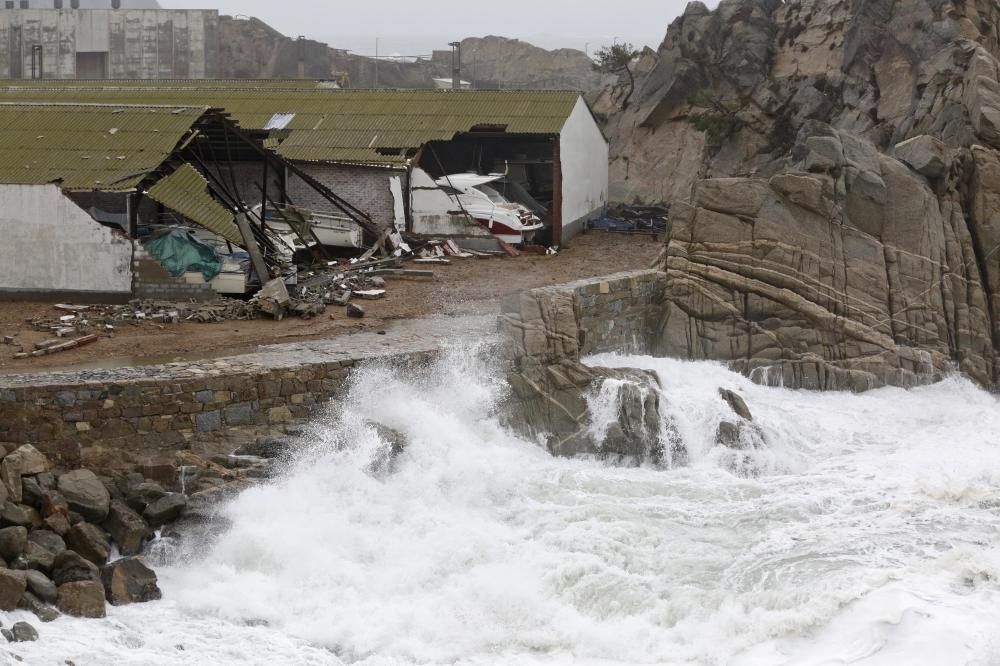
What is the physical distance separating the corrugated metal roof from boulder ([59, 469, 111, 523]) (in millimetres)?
8310

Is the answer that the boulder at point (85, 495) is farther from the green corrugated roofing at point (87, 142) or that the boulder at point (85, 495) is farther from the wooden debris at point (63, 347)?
the green corrugated roofing at point (87, 142)

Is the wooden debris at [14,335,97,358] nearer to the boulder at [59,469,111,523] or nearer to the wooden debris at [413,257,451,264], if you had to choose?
the boulder at [59,469,111,523]

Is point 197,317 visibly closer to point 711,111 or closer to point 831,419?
point 831,419

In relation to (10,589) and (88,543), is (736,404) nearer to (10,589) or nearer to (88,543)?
(88,543)

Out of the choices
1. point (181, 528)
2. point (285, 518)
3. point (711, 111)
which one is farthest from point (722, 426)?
point (711, 111)

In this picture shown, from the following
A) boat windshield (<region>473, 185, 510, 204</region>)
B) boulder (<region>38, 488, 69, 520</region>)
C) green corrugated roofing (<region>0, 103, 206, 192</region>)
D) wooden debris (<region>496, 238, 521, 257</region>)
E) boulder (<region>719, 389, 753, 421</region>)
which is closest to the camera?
boulder (<region>38, 488, 69, 520</region>)

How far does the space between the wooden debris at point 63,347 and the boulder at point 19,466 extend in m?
3.45

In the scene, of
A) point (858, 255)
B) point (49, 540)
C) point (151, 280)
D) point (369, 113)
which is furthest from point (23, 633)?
point (369, 113)

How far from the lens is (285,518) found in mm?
14195

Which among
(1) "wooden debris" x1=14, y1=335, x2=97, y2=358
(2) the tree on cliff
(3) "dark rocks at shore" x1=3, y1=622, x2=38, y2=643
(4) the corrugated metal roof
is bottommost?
(3) "dark rocks at shore" x1=3, y1=622, x2=38, y2=643

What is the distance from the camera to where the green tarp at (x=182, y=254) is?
21.2 m

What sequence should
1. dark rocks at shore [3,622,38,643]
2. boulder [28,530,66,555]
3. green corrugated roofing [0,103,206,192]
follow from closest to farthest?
dark rocks at shore [3,622,38,643]
boulder [28,530,66,555]
green corrugated roofing [0,103,206,192]

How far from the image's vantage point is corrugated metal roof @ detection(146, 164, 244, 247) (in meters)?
21.3

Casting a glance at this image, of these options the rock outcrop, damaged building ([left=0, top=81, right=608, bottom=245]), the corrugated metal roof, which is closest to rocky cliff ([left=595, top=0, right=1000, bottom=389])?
the rock outcrop
